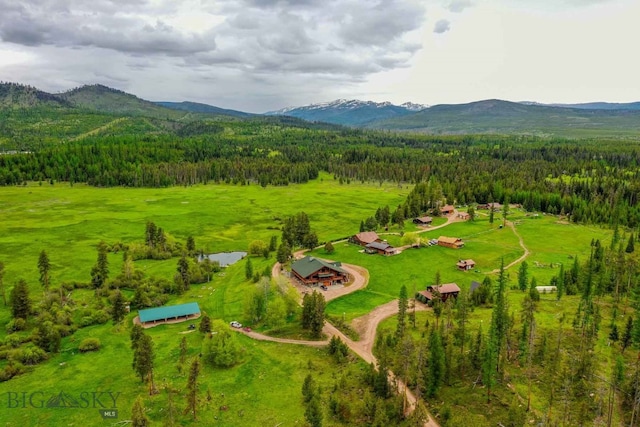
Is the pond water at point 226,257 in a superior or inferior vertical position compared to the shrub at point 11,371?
inferior

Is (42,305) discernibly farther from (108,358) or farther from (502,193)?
(502,193)

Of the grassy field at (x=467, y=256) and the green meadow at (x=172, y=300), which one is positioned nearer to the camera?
the green meadow at (x=172, y=300)

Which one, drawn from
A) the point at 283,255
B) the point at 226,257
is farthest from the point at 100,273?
the point at 283,255

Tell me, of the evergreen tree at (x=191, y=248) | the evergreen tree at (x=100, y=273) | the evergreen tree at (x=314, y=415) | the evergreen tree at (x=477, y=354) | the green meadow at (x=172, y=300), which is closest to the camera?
the evergreen tree at (x=314, y=415)

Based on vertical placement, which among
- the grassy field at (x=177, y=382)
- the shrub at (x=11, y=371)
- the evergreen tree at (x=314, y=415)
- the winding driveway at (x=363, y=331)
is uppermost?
the evergreen tree at (x=314, y=415)

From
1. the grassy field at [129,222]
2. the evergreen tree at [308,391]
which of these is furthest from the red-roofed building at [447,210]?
the evergreen tree at [308,391]

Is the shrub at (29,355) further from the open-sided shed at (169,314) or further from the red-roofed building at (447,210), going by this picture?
the red-roofed building at (447,210)
